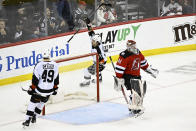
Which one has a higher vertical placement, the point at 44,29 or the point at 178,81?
the point at 44,29

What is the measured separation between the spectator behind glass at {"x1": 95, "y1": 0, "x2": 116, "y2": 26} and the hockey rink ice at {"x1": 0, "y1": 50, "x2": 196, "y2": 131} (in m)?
1.99

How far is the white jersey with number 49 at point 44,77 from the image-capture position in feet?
26.6

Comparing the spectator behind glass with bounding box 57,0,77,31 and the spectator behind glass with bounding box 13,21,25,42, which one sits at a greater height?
the spectator behind glass with bounding box 57,0,77,31

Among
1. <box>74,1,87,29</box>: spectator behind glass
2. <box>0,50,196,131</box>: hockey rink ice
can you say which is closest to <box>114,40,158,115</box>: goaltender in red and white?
<box>0,50,196,131</box>: hockey rink ice

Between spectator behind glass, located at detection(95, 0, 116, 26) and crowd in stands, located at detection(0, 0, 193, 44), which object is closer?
crowd in stands, located at detection(0, 0, 193, 44)

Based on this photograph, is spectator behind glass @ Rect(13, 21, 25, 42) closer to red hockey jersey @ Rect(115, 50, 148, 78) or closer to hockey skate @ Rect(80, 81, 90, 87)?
hockey skate @ Rect(80, 81, 90, 87)

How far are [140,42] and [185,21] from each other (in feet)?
5.32

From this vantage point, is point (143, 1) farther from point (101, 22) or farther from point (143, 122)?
point (143, 122)

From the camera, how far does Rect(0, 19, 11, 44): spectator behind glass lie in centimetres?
1134

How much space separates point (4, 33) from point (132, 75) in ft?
12.7

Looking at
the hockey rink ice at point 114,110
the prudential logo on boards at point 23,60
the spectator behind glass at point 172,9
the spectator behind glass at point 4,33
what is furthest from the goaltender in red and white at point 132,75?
the spectator behind glass at point 172,9

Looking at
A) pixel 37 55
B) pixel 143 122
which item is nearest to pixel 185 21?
pixel 37 55

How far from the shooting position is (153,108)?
30.7 ft

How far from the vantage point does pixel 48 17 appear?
1235 cm
